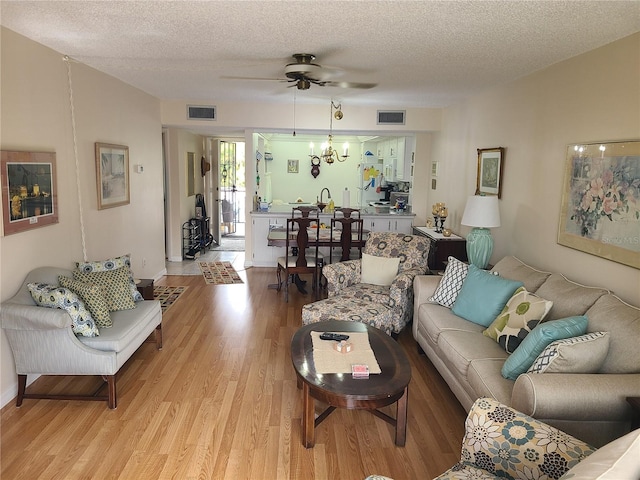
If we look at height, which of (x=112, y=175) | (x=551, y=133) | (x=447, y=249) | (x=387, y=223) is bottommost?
(x=447, y=249)

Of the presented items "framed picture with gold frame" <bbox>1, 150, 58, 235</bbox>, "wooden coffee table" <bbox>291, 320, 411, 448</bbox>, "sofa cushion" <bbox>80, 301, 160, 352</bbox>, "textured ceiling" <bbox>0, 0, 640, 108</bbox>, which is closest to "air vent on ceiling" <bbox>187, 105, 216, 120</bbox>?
"textured ceiling" <bbox>0, 0, 640, 108</bbox>

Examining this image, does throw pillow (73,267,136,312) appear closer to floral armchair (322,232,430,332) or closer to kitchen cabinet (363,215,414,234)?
floral armchair (322,232,430,332)

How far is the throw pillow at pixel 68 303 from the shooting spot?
2.87 metres

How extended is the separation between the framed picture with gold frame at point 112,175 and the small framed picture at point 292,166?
5.45 meters

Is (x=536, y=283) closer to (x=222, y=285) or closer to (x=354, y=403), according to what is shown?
(x=354, y=403)

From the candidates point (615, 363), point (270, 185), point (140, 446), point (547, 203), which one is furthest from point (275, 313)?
point (270, 185)

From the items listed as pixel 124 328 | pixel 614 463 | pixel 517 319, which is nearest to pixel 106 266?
pixel 124 328

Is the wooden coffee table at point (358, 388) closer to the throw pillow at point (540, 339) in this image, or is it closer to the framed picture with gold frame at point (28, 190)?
the throw pillow at point (540, 339)

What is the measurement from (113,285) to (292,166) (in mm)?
7034

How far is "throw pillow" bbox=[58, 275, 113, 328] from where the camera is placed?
3.14 meters

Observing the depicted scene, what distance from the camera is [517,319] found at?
2.89 m

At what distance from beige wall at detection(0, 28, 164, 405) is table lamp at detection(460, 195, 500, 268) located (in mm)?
Result: 3503

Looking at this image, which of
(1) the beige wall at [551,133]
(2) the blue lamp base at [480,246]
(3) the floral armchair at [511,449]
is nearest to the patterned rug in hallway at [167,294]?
(2) the blue lamp base at [480,246]

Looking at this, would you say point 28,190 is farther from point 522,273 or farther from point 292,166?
point 292,166
